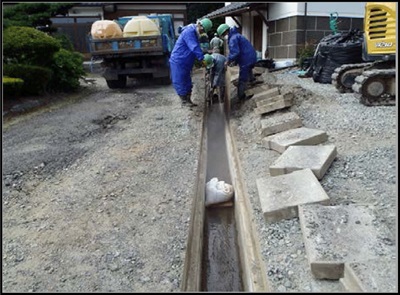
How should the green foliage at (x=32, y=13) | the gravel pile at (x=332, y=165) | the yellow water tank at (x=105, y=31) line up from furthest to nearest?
1. the green foliage at (x=32, y=13)
2. the yellow water tank at (x=105, y=31)
3. the gravel pile at (x=332, y=165)

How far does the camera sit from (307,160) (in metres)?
3.84

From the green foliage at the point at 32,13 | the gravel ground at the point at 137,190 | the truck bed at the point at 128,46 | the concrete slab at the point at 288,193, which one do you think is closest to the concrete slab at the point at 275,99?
the gravel ground at the point at 137,190

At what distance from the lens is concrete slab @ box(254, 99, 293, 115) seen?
6.05 meters

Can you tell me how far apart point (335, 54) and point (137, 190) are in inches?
240

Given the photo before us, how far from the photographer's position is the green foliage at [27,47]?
864 cm

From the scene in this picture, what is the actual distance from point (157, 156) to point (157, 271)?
2495 mm

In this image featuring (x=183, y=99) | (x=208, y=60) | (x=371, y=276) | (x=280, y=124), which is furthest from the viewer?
(x=183, y=99)

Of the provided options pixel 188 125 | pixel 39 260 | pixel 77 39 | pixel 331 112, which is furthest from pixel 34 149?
pixel 77 39

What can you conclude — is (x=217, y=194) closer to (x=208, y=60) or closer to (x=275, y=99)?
(x=275, y=99)

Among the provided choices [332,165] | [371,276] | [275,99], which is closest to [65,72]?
[275,99]

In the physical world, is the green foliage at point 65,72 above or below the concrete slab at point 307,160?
above

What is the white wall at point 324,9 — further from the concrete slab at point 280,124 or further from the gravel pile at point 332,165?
the concrete slab at point 280,124

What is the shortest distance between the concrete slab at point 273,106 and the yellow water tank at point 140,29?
5212mm

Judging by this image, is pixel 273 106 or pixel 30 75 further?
pixel 30 75
